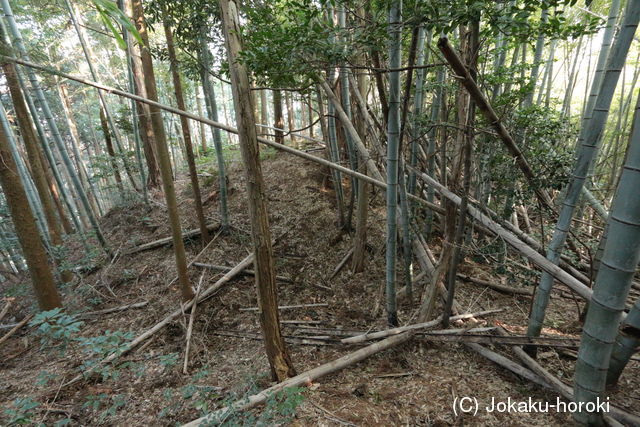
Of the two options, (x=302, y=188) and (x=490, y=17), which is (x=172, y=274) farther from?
(x=490, y=17)

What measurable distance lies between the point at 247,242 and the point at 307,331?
2.52 meters

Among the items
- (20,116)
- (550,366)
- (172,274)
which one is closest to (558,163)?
(550,366)

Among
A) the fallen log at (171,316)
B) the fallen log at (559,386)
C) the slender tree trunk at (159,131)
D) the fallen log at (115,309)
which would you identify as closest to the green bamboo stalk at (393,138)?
the fallen log at (559,386)

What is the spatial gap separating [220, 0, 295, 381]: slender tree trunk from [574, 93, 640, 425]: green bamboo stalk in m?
1.90

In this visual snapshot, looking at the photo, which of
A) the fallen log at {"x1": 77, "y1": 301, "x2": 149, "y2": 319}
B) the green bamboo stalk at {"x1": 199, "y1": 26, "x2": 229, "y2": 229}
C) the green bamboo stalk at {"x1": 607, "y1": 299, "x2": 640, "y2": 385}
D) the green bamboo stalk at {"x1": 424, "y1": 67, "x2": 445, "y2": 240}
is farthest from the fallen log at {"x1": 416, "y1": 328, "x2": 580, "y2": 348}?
the fallen log at {"x1": 77, "y1": 301, "x2": 149, "y2": 319}

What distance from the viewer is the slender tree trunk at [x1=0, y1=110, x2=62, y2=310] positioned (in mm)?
2930

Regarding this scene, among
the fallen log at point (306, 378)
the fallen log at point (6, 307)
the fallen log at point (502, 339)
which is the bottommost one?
the fallen log at point (6, 307)

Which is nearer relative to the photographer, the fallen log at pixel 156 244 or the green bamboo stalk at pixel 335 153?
the green bamboo stalk at pixel 335 153

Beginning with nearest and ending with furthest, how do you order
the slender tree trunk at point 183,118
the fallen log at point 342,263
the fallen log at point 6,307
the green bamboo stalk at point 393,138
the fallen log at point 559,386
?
1. the fallen log at point 559,386
2. the green bamboo stalk at point 393,138
3. the slender tree trunk at point 183,118
4. the fallen log at point 342,263
5. the fallen log at point 6,307

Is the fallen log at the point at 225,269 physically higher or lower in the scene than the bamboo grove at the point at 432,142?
lower

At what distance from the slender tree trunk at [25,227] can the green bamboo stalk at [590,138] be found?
195 inches

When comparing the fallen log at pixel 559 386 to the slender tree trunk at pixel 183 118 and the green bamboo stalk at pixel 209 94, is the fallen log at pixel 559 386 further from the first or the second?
the green bamboo stalk at pixel 209 94

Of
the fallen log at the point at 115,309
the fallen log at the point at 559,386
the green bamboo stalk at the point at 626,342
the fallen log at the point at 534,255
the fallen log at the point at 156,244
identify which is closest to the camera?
the green bamboo stalk at the point at 626,342

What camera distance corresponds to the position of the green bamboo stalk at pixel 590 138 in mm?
1490
